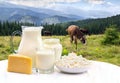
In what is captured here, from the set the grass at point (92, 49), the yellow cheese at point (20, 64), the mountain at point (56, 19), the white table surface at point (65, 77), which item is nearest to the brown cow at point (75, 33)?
the grass at point (92, 49)

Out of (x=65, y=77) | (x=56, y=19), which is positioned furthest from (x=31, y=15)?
(x=65, y=77)

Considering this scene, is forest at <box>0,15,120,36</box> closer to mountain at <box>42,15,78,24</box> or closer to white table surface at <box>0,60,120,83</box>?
mountain at <box>42,15,78,24</box>

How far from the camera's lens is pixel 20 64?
1.44 meters

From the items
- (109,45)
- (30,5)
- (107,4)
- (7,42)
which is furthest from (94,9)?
(7,42)

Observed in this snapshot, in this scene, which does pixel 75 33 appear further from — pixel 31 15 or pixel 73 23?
pixel 31 15

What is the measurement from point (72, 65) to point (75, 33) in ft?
5.20

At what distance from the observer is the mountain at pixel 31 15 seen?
3.31 metres

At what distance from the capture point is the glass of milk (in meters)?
1.44

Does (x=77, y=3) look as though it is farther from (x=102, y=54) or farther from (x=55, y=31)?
(x=102, y=54)

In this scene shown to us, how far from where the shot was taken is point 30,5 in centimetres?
344

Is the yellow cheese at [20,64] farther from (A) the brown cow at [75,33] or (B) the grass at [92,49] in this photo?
(B) the grass at [92,49]

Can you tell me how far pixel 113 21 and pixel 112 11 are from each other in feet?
0.47

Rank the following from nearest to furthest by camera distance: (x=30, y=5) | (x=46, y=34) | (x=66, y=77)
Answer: (x=66, y=77) → (x=46, y=34) → (x=30, y=5)

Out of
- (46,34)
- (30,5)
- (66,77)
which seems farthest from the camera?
(30,5)
